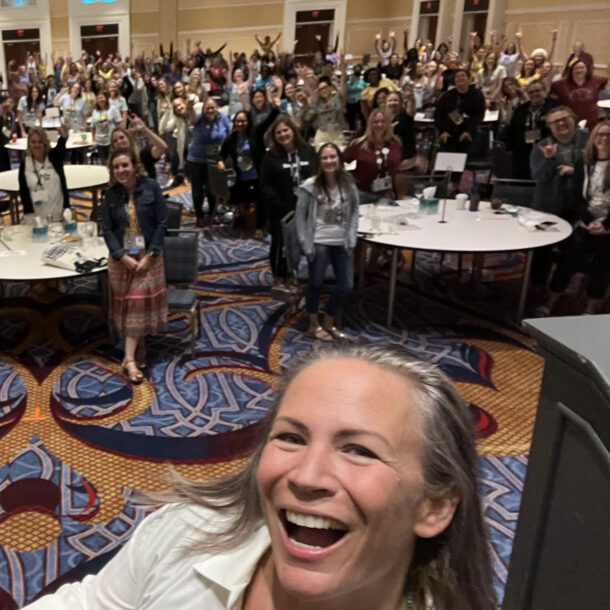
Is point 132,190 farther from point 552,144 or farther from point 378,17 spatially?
point 378,17

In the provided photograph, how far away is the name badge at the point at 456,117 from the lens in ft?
25.2

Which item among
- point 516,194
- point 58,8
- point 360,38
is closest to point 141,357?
point 516,194

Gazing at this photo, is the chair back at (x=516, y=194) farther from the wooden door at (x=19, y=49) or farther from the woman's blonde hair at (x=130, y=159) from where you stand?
the wooden door at (x=19, y=49)

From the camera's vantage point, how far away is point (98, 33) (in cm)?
2283

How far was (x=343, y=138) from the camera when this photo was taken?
29.7ft

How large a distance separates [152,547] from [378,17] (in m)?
20.7

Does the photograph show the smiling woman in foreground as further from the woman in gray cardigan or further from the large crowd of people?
the woman in gray cardigan

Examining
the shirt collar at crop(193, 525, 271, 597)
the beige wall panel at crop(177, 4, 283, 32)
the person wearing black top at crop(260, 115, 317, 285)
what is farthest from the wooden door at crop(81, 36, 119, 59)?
the shirt collar at crop(193, 525, 271, 597)

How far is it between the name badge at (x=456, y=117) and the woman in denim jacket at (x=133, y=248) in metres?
4.51

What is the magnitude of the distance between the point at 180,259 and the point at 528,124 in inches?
174

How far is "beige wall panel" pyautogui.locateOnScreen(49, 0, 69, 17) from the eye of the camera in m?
23.2

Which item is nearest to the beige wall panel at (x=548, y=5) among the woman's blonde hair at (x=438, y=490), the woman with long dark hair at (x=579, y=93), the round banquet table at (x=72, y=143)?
the woman with long dark hair at (x=579, y=93)

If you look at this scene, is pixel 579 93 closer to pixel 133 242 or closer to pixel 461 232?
pixel 461 232

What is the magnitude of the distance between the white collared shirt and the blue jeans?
3590 millimetres
